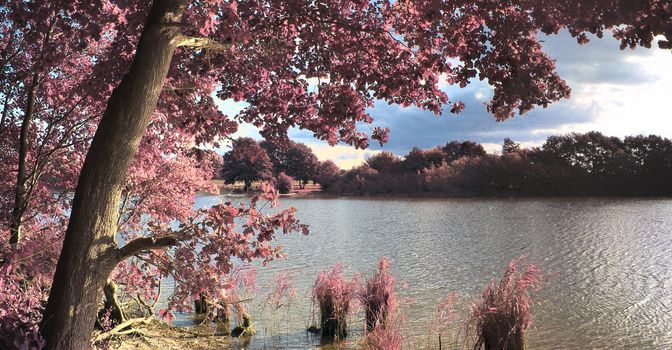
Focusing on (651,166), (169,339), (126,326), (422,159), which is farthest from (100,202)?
(422,159)

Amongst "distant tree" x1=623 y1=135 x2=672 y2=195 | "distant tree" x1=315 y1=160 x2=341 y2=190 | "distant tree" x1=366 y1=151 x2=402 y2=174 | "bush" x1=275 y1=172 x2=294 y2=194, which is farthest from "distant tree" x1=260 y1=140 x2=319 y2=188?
"distant tree" x1=623 y1=135 x2=672 y2=195

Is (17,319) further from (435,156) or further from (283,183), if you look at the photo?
(283,183)

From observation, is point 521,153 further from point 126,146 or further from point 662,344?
point 126,146

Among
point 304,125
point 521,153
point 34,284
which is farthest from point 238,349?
point 521,153

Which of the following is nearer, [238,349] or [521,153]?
Result: [238,349]

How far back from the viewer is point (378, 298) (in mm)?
9008

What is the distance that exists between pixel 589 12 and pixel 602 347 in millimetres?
6249

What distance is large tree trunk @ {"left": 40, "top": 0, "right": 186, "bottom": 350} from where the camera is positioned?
449cm

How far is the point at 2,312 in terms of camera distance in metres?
5.05

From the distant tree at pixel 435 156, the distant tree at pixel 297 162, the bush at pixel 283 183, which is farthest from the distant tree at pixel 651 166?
the distant tree at pixel 297 162

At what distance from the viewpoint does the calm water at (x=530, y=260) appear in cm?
954

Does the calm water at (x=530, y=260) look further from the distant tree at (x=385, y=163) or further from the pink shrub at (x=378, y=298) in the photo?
the distant tree at (x=385, y=163)

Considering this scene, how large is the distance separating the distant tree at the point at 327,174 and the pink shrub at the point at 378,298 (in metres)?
71.2

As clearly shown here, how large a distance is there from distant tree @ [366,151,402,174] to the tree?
69660mm
